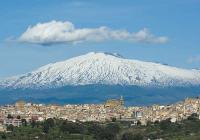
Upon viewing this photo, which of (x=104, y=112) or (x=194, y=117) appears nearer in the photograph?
(x=194, y=117)

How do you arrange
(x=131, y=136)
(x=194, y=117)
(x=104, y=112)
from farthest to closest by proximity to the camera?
1. (x=104, y=112)
2. (x=194, y=117)
3. (x=131, y=136)

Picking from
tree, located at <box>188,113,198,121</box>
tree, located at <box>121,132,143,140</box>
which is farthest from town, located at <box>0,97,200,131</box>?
tree, located at <box>121,132,143,140</box>

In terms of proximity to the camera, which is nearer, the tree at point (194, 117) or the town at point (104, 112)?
the tree at point (194, 117)

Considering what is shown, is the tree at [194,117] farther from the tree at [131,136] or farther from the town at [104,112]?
the tree at [131,136]

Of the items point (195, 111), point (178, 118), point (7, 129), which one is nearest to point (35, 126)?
point (7, 129)

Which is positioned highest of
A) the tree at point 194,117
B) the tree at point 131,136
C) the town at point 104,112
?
the town at point 104,112

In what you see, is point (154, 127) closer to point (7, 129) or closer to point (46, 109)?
point (7, 129)

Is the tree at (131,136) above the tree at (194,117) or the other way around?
the other way around

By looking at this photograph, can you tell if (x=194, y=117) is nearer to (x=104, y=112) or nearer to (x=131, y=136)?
(x=104, y=112)

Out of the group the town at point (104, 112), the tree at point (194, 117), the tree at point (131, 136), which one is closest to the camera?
the tree at point (131, 136)

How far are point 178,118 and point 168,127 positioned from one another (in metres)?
17.7

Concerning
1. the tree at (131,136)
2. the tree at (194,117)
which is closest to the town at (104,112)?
the tree at (194,117)

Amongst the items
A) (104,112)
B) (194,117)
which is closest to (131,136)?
(194,117)

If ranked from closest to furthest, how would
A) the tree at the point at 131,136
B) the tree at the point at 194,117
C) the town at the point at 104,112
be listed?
1. the tree at the point at 131,136
2. the tree at the point at 194,117
3. the town at the point at 104,112
